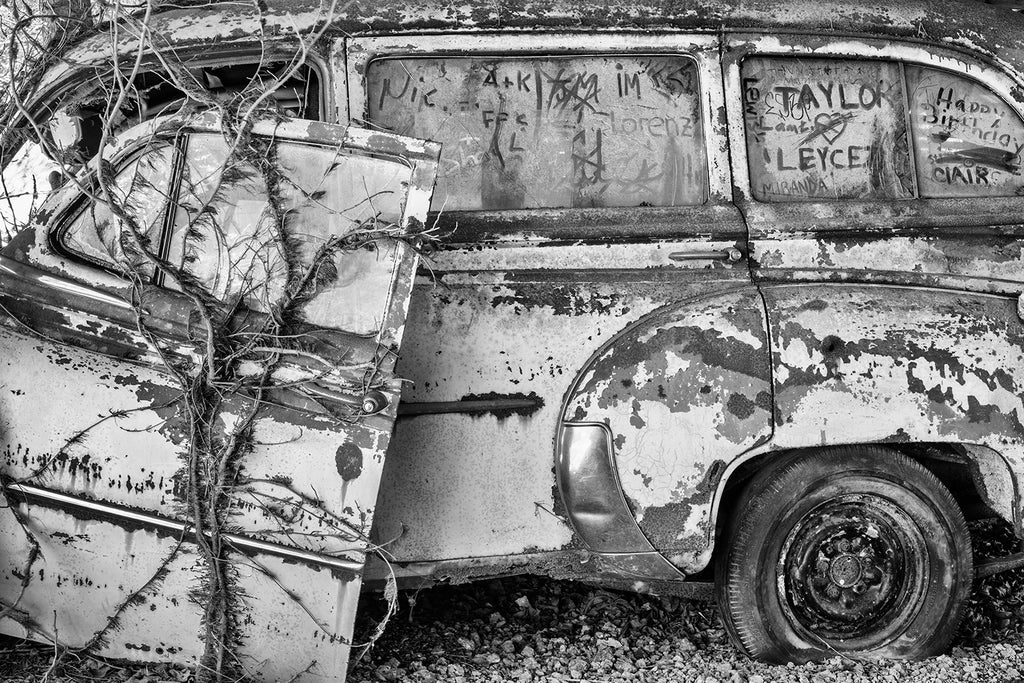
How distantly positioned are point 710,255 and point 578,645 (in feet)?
4.83

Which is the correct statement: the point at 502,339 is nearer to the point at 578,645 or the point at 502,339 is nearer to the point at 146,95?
the point at 578,645

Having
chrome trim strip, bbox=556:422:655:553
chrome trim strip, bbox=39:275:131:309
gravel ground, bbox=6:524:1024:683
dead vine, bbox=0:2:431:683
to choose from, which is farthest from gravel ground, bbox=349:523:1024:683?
chrome trim strip, bbox=39:275:131:309

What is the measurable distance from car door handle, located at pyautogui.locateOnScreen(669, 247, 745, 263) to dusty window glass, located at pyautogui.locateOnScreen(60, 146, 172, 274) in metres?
1.58

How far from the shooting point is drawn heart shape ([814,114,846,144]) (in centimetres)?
339

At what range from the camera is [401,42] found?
10.3 feet

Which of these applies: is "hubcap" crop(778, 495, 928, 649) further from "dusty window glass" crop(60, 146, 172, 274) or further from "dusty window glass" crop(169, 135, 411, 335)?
"dusty window glass" crop(60, 146, 172, 274)

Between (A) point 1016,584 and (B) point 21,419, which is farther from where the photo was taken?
(A) point 1016,584

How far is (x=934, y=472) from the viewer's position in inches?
149

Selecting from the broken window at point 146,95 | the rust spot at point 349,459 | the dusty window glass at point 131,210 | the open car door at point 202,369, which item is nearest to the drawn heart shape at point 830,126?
the open car door at point 202,369

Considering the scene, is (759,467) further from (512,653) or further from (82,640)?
(82,640)

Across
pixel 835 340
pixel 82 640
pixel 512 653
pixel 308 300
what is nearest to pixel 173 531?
pixel 82 640

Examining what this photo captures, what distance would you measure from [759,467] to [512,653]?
1073 millimetres

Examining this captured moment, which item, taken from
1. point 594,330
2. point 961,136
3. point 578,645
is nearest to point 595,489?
point 594,330

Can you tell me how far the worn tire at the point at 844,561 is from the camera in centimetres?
329
